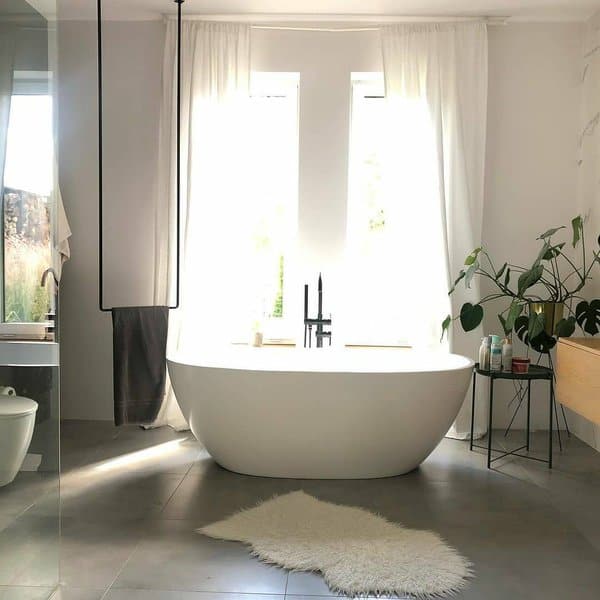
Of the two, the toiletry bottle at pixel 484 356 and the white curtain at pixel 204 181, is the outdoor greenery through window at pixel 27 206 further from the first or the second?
the toiletry bottle at pixel 484 356

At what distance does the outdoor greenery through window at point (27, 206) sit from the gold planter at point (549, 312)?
3058mm

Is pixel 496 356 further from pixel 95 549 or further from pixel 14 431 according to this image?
pixel 14 431

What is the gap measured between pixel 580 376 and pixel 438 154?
1704mm

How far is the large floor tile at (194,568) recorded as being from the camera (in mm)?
2715

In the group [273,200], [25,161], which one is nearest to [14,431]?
[25,161]

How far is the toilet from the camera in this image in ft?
7.03

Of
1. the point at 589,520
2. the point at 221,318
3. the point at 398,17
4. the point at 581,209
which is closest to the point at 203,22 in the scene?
the point at 398,17

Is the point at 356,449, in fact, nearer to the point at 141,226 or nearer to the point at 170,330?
the point at 170,330

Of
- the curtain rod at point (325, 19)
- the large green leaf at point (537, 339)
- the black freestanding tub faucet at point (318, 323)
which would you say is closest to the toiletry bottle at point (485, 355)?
the large green leaf at point (537, 339)

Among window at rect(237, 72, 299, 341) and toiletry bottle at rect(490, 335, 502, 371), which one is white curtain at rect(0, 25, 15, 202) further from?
window at rect(237, 72, 299, 341)

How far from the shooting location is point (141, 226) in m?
5.07

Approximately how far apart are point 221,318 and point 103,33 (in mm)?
2041

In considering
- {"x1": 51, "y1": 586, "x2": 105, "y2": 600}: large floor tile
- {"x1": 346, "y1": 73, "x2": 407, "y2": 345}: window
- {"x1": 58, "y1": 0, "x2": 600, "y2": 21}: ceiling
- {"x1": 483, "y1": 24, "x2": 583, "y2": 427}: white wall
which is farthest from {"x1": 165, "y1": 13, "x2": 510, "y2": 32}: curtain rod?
{"x1": 51, "y1": 586, "x2": 105, "y2": 600}: large floor tile

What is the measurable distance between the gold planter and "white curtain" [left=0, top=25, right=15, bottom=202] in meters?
3.28
